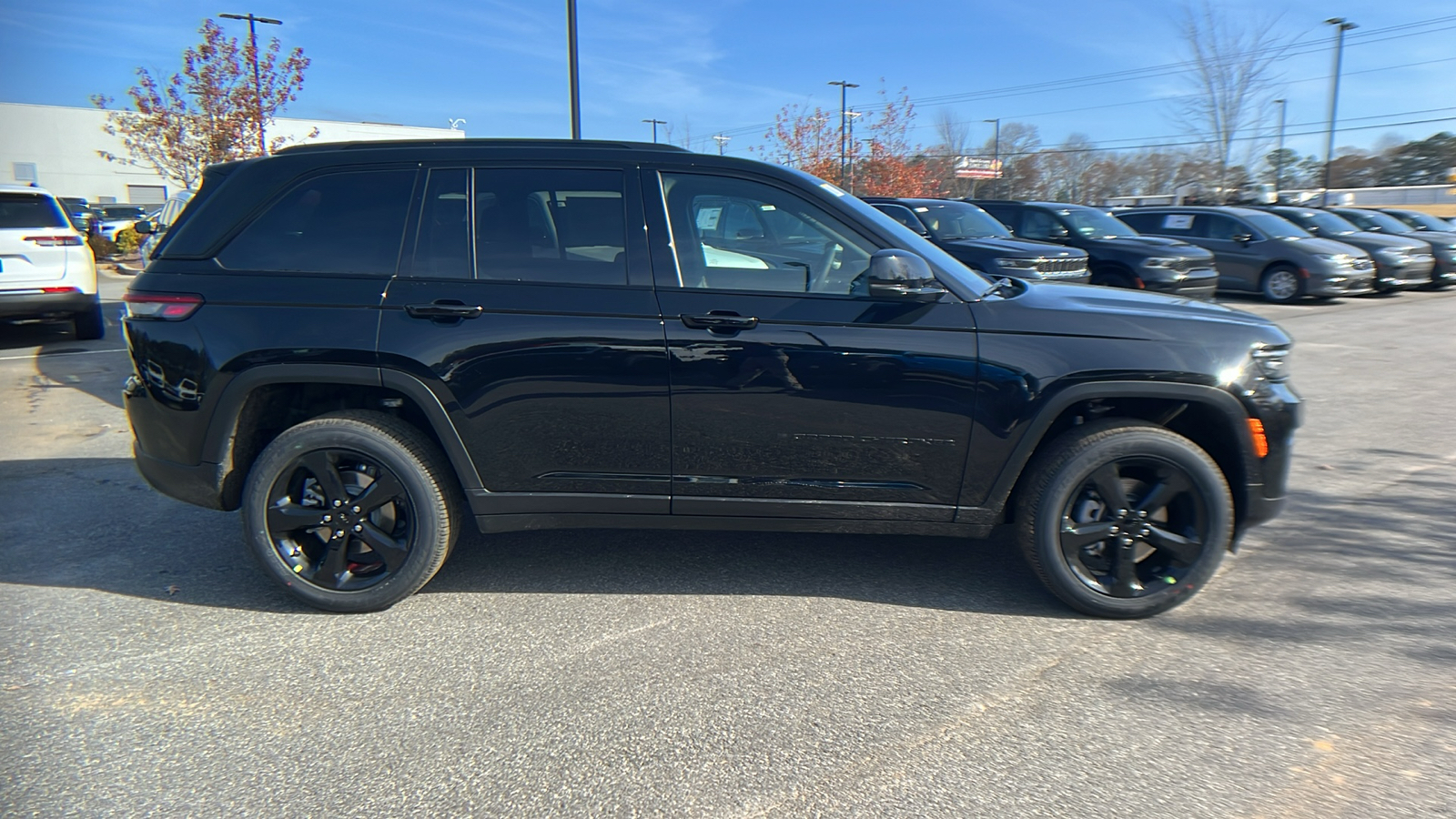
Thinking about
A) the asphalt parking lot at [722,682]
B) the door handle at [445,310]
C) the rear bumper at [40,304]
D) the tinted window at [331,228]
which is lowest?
the asphalt parking lot at [722,682]

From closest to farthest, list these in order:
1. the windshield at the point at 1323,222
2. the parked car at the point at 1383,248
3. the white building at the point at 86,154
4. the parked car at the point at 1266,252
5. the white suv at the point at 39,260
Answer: the white suv at the point at 39,260, the parked car at the point at 1266,252, the parked car at the point at 1383,248, the windshield at the point at 1323,222, the white building at the point at 86,154

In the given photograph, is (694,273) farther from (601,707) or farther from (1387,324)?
(1387,324)

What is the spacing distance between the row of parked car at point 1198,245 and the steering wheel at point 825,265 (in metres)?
7.60

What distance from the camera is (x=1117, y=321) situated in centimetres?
375

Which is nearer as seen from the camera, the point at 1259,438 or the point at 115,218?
the point at 1259,438

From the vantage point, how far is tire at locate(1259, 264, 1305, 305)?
647 inches

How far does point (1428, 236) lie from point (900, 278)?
21.0 metres

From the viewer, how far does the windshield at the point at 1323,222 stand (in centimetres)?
1817

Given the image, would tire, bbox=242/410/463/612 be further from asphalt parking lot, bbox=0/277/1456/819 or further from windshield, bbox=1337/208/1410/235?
windshield, bbox=1337/208/1410/235

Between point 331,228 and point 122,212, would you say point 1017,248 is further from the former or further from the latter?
point 122,212

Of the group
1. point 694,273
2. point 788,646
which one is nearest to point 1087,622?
point 788,646

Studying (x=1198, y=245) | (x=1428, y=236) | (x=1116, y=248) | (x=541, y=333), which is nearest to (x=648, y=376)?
(x=541, y=333)

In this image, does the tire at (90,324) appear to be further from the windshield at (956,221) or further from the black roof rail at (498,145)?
the windshield at (956,221)

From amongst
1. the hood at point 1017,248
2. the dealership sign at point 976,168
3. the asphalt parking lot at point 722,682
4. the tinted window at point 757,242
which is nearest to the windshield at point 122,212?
the hood at point 1017,248
